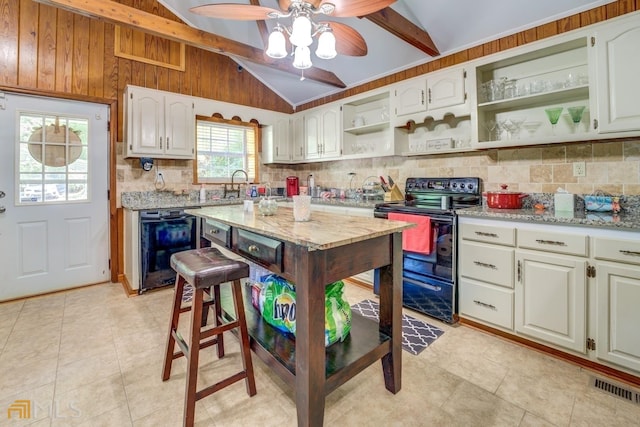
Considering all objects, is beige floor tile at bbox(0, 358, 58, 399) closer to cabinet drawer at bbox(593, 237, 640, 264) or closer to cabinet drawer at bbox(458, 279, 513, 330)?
cabinet drawer at bbox(458, 279, 513, 330)

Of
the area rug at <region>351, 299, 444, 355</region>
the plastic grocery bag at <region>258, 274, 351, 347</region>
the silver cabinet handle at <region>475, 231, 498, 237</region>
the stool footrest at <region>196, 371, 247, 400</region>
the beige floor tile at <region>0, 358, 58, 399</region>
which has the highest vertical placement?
the silver cabinet handle at <region>475, 231, 498, 237</region>

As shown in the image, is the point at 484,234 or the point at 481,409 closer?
the point at 481,409

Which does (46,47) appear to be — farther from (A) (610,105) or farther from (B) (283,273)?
(A) (610,105)

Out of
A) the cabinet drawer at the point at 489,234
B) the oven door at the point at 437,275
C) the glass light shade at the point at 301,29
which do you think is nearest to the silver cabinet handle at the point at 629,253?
the cabinet drawer at the point at 489,234

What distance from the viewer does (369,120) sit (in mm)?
4020

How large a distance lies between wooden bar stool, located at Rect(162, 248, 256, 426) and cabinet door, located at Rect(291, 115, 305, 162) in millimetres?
2995

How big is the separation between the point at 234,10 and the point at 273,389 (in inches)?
88.6

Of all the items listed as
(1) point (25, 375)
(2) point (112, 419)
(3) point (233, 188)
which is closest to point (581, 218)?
(2) point (112, 419)

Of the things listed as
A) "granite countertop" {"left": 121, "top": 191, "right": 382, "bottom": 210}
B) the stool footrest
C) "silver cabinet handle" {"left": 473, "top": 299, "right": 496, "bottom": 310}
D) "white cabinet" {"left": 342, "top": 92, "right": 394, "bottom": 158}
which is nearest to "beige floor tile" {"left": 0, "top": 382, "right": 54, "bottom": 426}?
the stool footrest

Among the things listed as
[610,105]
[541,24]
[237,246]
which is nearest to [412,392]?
[237,246]

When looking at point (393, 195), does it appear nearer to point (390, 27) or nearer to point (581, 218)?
point (390, 27)

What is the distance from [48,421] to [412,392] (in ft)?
6.13

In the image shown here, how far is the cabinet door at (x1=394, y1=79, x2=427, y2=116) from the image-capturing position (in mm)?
3084

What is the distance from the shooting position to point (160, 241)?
3201mm
